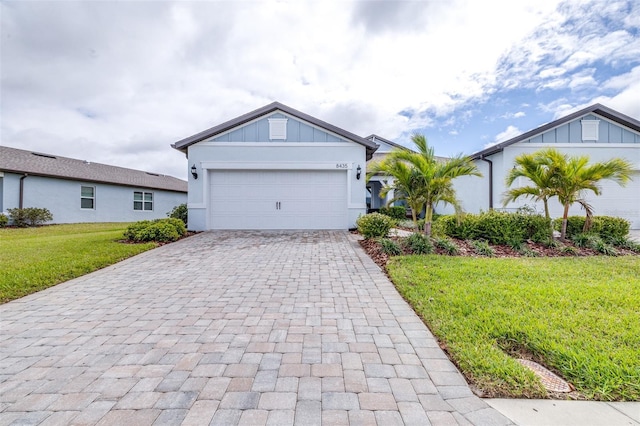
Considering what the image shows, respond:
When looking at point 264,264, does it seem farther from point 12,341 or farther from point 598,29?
point 598,29

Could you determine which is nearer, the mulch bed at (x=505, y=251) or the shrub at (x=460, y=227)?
the mulch bed at (x=505, y=251)

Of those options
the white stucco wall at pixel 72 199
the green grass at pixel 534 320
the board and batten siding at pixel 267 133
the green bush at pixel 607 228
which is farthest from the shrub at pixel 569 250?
the white stucco wall at pixel 72 199

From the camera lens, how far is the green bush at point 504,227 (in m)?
7.55

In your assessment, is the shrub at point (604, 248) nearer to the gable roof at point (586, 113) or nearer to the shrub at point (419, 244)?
the shrub at point (419, 244)

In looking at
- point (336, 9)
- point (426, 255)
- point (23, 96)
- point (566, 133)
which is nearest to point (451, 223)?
point (426, 255)

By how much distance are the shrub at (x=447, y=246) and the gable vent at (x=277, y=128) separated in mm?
7195

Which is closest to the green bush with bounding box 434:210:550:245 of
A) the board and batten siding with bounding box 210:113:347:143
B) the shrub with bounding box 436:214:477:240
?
the shrub with bounding box 436:214:477:240

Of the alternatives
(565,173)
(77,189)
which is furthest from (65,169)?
(565,173)

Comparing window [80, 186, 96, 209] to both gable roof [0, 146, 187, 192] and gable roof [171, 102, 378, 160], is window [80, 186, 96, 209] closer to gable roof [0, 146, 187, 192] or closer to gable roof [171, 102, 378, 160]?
gable roof [0, 146, 187, 192]

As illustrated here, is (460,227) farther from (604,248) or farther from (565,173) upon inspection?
(604,248)

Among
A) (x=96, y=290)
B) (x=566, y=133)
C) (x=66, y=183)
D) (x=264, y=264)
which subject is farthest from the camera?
(x=66, y=183)

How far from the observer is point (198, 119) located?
52.3 feet

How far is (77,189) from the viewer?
1559 centimetres

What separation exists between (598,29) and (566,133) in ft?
17.5
